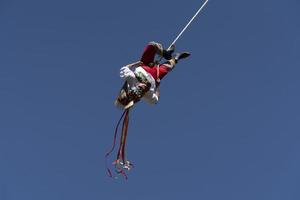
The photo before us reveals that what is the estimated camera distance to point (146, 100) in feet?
19.8

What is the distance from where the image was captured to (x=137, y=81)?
587 centimetres

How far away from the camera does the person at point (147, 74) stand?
19.1 ft

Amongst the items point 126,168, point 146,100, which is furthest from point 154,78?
point 126,168

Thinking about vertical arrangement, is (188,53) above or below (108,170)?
above

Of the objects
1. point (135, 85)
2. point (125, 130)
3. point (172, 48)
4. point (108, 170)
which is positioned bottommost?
point (108, 170)

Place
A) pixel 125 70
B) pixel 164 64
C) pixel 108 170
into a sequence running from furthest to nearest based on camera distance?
pixel 164 64
pixel 125 70
pixel 108 170

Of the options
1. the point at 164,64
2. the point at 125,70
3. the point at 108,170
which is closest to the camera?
the point at 108,170

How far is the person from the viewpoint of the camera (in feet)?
19.1

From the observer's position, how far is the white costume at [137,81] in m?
5.81

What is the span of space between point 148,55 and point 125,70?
367mm

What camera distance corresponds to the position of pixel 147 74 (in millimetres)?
5945

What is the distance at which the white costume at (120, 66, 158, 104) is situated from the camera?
229 inches

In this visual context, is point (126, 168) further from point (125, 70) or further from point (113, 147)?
point (125, 70)

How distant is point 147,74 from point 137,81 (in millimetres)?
154
